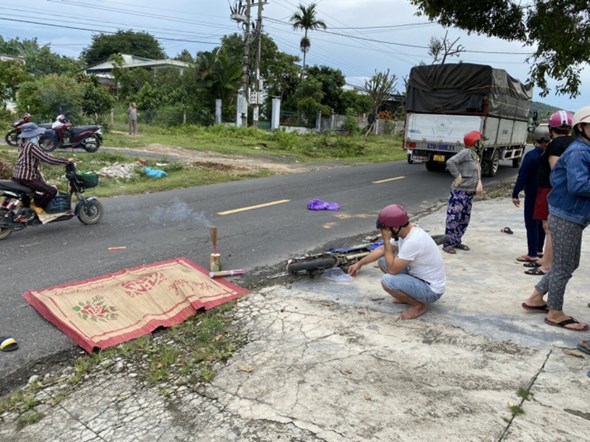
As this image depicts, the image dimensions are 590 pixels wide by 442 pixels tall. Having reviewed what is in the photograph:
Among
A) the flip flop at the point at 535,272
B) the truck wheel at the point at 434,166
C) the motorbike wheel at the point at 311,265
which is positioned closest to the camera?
the motorbike wheel at the point at 311,265

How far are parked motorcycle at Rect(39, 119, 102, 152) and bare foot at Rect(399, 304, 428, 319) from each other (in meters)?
12.2

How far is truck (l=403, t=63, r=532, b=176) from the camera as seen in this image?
14984 millimetres

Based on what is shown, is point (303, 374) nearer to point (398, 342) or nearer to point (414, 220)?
point (398, 342)

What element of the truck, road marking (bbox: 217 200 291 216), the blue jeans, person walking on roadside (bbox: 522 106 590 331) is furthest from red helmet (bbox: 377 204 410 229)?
the truck

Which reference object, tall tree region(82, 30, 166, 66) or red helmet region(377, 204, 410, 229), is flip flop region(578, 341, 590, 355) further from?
tall tree region(82, 30, 166, 66)

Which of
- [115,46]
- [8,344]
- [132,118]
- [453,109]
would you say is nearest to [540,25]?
[453,109]

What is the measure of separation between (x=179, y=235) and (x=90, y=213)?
1.58m

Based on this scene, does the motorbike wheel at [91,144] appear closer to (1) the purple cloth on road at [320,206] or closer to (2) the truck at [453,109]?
(1) the purple cloth on road at [320,206]

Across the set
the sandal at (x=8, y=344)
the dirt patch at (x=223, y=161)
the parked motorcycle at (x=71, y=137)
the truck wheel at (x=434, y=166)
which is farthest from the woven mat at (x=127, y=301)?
the truck wheel at (x=434, y=166)

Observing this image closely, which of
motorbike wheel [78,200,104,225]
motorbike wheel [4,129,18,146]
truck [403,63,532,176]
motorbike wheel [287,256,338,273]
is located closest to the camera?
motorbike wheel [287,256,338,273]

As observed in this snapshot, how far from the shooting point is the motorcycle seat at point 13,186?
→ 21.8 ft

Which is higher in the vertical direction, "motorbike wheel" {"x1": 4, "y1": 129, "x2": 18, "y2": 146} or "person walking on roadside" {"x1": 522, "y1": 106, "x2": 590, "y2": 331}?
"person walking on roadside" {"x1": 522, "y1": 106, "x2": 590, "y2": 331}

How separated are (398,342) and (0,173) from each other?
33.1 ft

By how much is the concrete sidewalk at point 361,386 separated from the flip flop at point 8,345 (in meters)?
0.71
